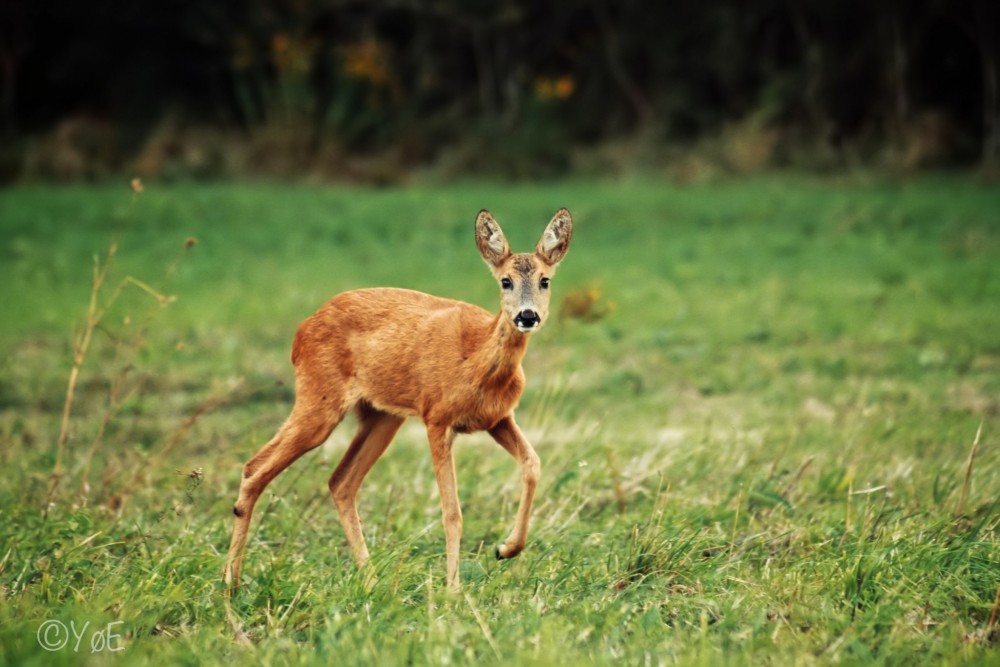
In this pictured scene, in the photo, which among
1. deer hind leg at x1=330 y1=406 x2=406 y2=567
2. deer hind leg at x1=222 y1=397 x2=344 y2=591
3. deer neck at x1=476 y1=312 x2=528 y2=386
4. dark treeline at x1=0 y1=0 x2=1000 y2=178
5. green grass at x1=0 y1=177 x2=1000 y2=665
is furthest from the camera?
dark treeline at x1=0 y1=0 x2=1000 y2=178

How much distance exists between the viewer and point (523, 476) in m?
5.20

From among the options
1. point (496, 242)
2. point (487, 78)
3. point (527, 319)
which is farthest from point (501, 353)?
point (487, 78)

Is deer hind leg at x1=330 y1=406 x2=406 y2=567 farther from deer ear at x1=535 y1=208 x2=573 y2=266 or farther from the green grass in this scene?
deer ear at x1=535 y1=208 x2=573 y2=266

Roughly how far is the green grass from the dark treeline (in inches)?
347

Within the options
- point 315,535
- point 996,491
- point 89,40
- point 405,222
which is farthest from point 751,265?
point 89,40

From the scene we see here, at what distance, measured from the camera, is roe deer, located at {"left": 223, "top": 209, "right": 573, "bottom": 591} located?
5.16m

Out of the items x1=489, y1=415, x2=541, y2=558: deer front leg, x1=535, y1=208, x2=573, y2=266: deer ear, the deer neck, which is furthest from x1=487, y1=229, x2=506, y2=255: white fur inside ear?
x1=489, y1=415, x2=541, y2=558: deer front leg

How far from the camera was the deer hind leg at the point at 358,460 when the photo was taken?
5743mm

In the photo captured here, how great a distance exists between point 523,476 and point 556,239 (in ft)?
3.03

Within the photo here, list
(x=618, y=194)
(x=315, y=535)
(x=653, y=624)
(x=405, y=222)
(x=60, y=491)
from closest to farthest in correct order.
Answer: (x=653, y=624) < (x=315, y=535) < (x=60, y=491) < (x=405, y=222) < (x=618, y=194)

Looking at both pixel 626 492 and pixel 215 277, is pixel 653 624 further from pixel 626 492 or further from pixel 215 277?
pixel 215 277

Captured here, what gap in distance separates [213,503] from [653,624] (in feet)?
8.76

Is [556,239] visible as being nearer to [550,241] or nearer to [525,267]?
[550,241]

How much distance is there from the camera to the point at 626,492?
6.70 metres
